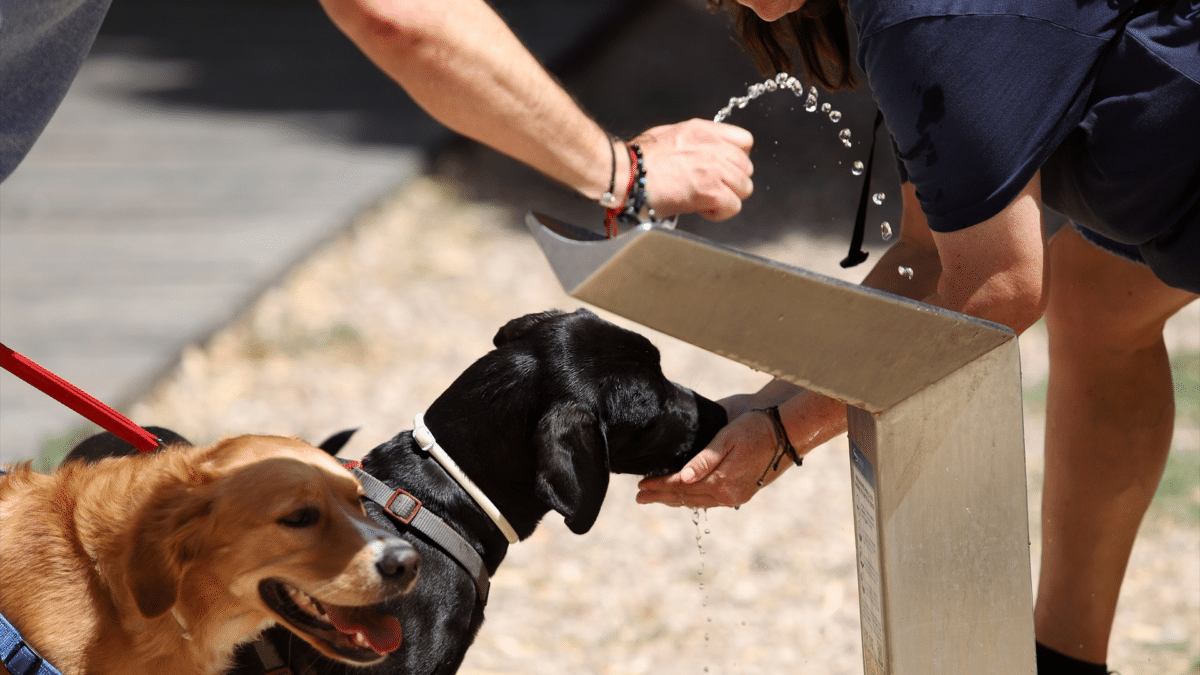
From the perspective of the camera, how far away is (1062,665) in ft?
9.32

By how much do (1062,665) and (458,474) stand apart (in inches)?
64.7

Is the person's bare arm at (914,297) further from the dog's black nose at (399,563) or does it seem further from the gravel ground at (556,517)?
the gravel ground at (556,517)

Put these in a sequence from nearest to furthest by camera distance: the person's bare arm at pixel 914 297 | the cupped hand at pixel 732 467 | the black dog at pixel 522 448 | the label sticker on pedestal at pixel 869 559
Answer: the label sticker on pedestal at pixel 869 559, the person's bare arm at pixel 914 297, the cupped hand at pixel 732 467, the black dog at pixel 522 448

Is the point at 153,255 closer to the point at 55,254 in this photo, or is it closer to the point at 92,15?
the point at 55,254

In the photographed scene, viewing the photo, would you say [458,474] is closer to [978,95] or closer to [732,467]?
[732,467]

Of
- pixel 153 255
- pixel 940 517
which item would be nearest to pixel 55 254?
pixel 153 255

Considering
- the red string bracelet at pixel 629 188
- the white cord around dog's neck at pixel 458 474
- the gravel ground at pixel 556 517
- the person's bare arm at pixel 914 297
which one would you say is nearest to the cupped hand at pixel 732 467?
the person's bare arm at pixel 914 297

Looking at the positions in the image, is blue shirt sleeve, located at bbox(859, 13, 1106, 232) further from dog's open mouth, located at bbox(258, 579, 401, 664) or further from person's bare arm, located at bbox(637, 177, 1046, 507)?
dog's open mouth, located at bbox(258, 579, 401, 664)

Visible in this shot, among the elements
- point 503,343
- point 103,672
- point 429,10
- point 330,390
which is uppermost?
point 429,10

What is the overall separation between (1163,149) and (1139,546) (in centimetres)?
225

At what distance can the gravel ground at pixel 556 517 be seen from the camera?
3.28 m

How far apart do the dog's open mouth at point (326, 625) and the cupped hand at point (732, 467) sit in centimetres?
68

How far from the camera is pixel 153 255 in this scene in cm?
563

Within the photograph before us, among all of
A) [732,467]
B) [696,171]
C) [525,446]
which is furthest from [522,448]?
[696,171]
